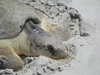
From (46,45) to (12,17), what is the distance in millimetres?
737

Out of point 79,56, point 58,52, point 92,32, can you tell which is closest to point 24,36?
point 58,52

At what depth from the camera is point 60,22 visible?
462 cm

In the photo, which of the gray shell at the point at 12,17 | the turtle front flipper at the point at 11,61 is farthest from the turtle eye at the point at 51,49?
the gray shell at the point at 12,17

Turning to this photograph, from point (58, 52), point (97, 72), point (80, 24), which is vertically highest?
point (80, 24)

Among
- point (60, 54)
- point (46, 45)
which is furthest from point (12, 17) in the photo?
point (60, 54)

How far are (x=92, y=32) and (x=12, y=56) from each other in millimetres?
1587

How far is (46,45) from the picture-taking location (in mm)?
3516

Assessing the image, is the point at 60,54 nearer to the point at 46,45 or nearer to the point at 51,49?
the point at 51,49

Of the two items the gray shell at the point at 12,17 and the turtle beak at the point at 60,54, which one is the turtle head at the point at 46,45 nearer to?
the turtle beak at the point at 60,54

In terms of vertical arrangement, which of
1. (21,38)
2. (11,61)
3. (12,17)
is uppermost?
(12,17)

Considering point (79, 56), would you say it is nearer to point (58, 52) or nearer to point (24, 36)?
point (58, 52)

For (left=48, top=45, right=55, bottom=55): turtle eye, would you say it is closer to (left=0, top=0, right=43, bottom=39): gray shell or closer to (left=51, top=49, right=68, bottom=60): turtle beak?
(left=51, top=49, right=68, bottom=60): turtle beak

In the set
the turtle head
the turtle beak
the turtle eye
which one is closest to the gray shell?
the turtle head

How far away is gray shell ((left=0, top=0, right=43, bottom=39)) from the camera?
3611 millimetres
